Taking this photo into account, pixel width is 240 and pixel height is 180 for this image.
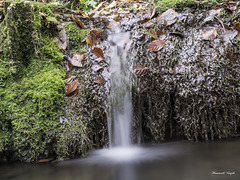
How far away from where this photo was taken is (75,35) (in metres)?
2.79

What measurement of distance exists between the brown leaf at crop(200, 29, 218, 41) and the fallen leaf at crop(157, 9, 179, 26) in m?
0.48

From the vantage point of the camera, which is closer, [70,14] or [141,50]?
[141,50]

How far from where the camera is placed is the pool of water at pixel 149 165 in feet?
5.26

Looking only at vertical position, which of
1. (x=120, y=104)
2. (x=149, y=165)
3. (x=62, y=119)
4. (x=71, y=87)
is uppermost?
(x=71, y=87)

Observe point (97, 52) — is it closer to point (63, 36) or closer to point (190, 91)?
point (63, 36)

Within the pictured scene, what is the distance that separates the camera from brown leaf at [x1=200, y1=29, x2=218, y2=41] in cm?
247

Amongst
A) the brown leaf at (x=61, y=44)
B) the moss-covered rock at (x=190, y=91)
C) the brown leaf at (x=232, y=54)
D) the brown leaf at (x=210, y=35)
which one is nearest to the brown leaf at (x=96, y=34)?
the brown leaf at (x=61, y=44)

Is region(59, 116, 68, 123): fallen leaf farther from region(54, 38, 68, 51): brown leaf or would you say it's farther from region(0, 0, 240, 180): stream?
region(54, 38, 68, 51): brown leaf

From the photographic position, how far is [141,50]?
2.55 m

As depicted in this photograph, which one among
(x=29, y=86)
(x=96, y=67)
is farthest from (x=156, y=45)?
(x=29, y=86)

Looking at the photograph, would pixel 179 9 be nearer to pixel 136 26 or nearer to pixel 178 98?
pixel 136 26

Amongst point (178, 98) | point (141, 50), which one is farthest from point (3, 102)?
point (178, 98)

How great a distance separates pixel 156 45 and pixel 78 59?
110 cm

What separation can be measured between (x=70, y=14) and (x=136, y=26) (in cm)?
121
